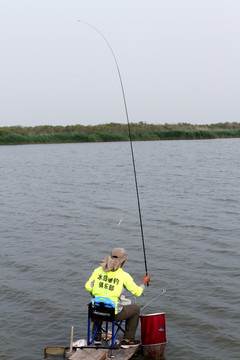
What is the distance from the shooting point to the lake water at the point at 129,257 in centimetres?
700

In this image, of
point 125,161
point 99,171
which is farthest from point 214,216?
point 125,161

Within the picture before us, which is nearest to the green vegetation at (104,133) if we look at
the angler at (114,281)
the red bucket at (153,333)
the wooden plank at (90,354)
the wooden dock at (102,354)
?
the red bucket at (153,333)

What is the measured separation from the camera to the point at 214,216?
47.5 feet

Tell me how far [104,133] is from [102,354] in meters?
51.0

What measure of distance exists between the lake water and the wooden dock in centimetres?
81

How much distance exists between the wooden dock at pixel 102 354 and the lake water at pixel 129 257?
0.81 m

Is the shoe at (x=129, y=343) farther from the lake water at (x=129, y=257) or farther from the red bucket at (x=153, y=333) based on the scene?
the lake water at (x=129, y=257)

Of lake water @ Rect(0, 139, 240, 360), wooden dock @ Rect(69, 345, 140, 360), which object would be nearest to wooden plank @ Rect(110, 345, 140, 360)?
wooden dock @ Rect(69, 345, 140, 360)

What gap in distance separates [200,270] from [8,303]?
12.0ft

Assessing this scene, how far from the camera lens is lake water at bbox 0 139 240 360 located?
7.00m

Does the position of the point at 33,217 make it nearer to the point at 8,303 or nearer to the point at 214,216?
the point at 214,216

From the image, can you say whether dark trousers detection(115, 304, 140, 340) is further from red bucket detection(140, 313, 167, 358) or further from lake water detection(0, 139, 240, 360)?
lake water detection(0, 139, 240, 360)

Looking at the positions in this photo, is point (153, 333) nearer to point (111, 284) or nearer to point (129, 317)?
point (129, 317)

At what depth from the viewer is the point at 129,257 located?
1061cm
